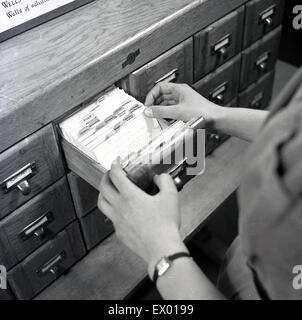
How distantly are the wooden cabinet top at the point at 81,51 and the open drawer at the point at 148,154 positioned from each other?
0.23 ft

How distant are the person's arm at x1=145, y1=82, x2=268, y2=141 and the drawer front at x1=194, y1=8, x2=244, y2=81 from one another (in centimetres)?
20

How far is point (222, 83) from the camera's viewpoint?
1338 millimetres

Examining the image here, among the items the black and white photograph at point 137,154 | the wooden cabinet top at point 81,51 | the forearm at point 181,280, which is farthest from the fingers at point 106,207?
the wooden cabinet top at point 81,51

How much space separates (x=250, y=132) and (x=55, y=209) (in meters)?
0.47

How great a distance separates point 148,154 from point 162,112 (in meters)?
0.25

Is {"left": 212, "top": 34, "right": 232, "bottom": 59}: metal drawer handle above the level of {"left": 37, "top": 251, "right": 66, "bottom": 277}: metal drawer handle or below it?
above

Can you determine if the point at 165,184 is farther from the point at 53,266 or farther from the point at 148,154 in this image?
the point at 53,266

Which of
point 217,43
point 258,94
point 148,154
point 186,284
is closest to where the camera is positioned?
point 186,284

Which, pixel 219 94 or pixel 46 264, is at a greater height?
pixel 219 94

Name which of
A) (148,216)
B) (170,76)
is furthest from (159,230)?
(170,76)

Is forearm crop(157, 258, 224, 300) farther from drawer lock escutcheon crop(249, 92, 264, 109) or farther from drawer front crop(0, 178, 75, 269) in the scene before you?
drawer lock escutcheon crop(249, 92, 264, 109)

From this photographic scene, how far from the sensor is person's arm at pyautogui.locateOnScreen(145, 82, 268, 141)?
92 centimetres

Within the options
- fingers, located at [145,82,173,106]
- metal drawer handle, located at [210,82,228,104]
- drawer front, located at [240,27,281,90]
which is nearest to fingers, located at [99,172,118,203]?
fingers, located at [145,82,173,106]

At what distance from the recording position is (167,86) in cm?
102
